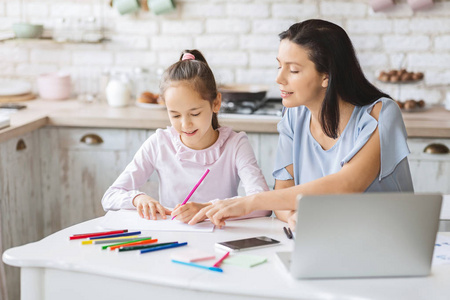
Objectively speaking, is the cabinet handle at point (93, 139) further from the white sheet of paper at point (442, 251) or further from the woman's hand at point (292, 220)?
the white sheet of paper at point (442, 251)

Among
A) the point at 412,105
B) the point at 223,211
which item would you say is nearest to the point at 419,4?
the point at 412,105

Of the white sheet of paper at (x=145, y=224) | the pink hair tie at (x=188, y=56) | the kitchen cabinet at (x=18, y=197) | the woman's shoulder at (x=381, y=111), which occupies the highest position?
the pink hair tie at (x=188, y=56)

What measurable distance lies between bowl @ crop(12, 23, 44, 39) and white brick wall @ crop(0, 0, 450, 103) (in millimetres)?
57

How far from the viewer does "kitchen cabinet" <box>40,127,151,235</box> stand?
3.30 metres

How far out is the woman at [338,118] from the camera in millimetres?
1885

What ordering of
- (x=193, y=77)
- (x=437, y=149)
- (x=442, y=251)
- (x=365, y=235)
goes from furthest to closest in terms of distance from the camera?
1. (x=437, y=149)
2. (x=193, y=77)
3. (x=442, y=251)
4. (x=365, y=235)

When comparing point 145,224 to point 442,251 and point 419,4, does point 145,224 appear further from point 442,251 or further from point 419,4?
point 419,4

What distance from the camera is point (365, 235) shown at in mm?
1391

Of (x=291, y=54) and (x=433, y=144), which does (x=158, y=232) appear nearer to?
(x=291, y=54)

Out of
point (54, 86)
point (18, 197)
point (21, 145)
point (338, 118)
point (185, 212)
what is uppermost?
point (338, 118)

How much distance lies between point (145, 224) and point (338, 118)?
71 cm

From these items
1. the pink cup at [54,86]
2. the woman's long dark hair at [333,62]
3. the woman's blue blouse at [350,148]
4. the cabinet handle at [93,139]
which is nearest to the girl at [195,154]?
the woman's blue blouse at [350,148]

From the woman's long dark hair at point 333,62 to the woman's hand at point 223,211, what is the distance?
446 mm

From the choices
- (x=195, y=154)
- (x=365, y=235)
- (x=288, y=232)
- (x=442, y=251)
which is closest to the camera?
(x=365, y=235)
